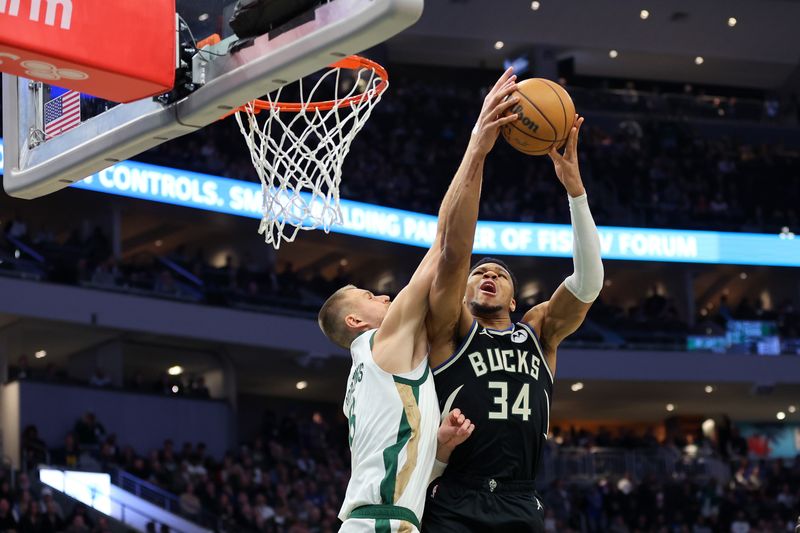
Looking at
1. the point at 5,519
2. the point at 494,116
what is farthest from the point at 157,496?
the point at 494,116

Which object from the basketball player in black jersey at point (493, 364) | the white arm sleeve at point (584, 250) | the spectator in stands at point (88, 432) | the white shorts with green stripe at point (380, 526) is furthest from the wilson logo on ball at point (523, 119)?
the spectator in stands at point (88, 432)

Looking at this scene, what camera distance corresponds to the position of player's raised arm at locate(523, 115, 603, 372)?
502cm

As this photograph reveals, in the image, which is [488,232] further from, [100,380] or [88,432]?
[88,432]

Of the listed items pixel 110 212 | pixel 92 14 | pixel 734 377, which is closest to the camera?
pixel 92 14

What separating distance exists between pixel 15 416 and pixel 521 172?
1420 cm

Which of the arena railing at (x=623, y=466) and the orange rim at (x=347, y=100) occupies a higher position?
the orange rim at (x=347, y=100)

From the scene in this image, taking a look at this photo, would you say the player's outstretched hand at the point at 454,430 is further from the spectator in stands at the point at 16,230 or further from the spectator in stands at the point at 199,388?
the spectator in stands at the point at 199,388

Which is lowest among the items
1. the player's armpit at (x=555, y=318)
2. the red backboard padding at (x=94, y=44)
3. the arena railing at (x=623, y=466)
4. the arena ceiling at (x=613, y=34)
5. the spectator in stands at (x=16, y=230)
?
the arena railing at (x=623, y=466)

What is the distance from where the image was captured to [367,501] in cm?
458

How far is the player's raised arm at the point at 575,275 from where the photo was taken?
5.02 m

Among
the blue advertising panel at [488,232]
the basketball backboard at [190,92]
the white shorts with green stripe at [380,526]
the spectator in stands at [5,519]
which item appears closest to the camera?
the basketball backboard at [190,92]

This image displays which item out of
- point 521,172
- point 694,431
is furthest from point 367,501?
point 694,431

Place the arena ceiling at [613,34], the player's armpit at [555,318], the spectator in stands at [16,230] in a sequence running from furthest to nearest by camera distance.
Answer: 1. the arena ceiling at [613,34]
2. the spectator in stands at [16,230]
3. the player's armpit at [555,318]

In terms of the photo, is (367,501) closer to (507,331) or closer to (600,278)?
(507,331)
